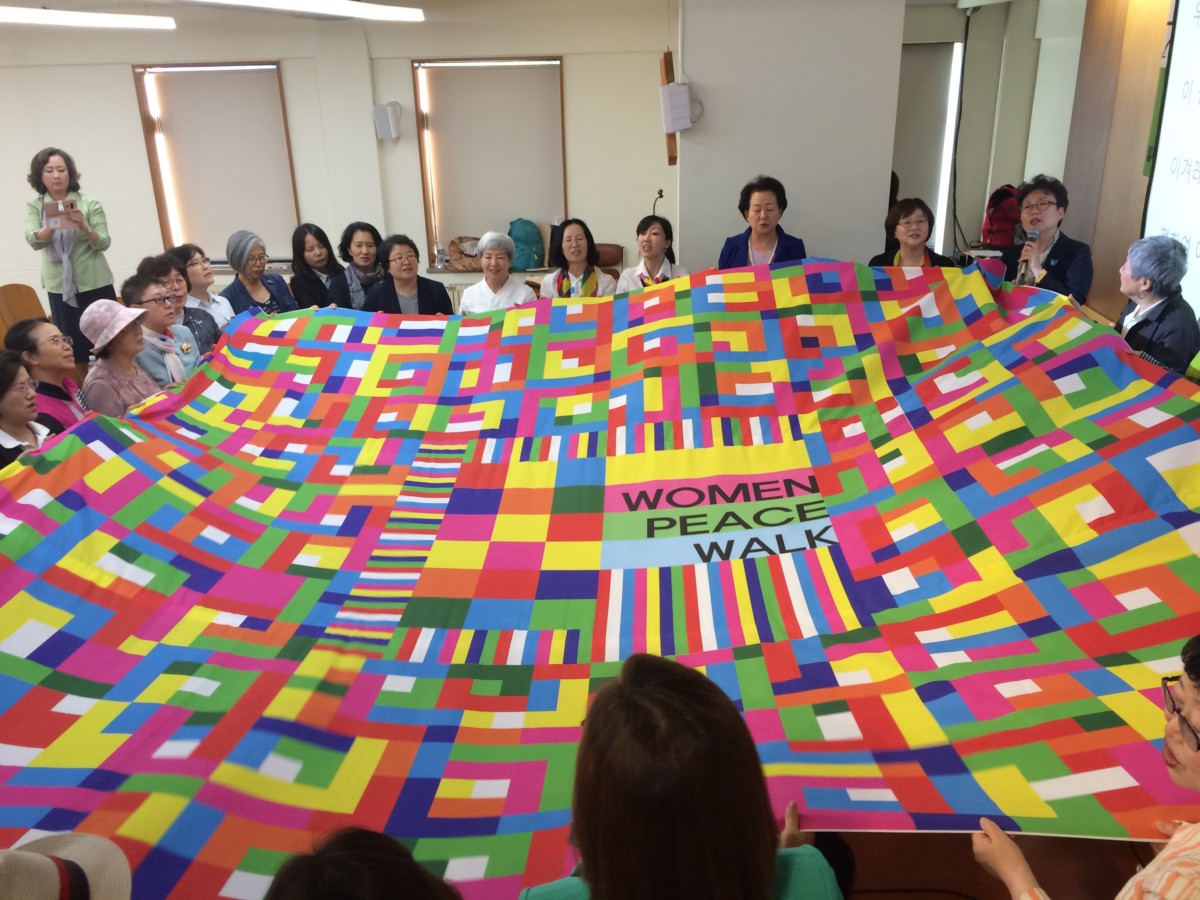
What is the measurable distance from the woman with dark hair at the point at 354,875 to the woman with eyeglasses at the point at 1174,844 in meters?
0.87

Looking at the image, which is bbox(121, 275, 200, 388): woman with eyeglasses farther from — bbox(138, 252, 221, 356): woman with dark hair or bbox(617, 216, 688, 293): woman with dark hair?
bbox(617, 216, 688, 293): woman with dark hair

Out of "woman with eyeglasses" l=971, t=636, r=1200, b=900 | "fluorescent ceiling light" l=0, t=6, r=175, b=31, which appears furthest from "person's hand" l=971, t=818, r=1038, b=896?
"fluorescent ceiling light" l=0, t=6, r=175, b=31

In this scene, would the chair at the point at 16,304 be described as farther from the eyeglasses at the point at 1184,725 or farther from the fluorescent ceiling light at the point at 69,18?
the eyeglasses at the point at 1184,725

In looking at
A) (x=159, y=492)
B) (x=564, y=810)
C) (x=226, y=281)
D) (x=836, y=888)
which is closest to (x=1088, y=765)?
(x=836, y=888)

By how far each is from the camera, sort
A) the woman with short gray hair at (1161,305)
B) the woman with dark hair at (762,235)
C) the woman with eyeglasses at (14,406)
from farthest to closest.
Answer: the woman with dark hair at (762,235) → the woman with short gray hair at (1161,305) → the woman with eyeglasses at (14,406)

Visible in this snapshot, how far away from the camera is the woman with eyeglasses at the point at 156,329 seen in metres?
3.11

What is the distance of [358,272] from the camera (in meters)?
4.11

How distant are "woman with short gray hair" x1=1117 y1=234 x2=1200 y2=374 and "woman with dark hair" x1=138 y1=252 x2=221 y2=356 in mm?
3143

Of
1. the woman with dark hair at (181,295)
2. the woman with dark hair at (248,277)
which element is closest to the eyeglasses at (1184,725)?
the woman with dark hair at (181,295)

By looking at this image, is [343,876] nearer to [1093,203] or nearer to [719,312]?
[719,312]

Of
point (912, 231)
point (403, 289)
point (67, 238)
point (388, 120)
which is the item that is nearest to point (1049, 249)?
point (912, 231)

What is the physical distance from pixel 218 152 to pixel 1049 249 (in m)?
5.37

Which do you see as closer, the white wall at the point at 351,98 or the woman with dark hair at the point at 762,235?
the woman with dark hair at the point at 762,235

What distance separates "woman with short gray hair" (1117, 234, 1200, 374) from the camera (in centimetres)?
282
